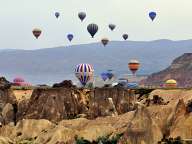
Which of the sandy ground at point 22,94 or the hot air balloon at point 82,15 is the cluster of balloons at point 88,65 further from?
the sandy ground at point 22,94

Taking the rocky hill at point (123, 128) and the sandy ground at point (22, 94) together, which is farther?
the sandy ground at point (22, 94)

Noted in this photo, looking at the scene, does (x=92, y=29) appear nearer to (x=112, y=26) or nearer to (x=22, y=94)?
(x=112, y=26)

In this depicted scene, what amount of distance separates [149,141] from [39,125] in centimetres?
2629

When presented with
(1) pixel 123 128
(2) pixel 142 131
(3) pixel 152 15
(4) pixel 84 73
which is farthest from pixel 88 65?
(2) pixel 142 131

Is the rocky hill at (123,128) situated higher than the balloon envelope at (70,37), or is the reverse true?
the balloon envelope at (70,37)

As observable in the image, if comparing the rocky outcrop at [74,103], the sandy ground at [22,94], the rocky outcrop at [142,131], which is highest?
the sandy ground at [22,94]

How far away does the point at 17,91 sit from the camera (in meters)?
110

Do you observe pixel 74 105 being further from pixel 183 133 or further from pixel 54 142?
pixel 183 133

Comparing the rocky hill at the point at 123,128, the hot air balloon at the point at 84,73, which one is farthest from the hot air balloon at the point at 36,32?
the rocky hill at the point at 123,128

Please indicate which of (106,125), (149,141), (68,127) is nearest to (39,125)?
(68,127)

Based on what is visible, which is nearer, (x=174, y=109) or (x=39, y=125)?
(x=174, y=109)

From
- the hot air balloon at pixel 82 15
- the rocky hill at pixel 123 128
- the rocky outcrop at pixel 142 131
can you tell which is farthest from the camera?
the hot air balloon at pixel 82 15

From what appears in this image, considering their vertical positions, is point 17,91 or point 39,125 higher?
point 17,91

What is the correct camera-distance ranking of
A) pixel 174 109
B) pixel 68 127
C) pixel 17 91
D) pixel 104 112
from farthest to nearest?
pixel 17 91, pixel 104 112, pixel 68 127, pixel 174 109
